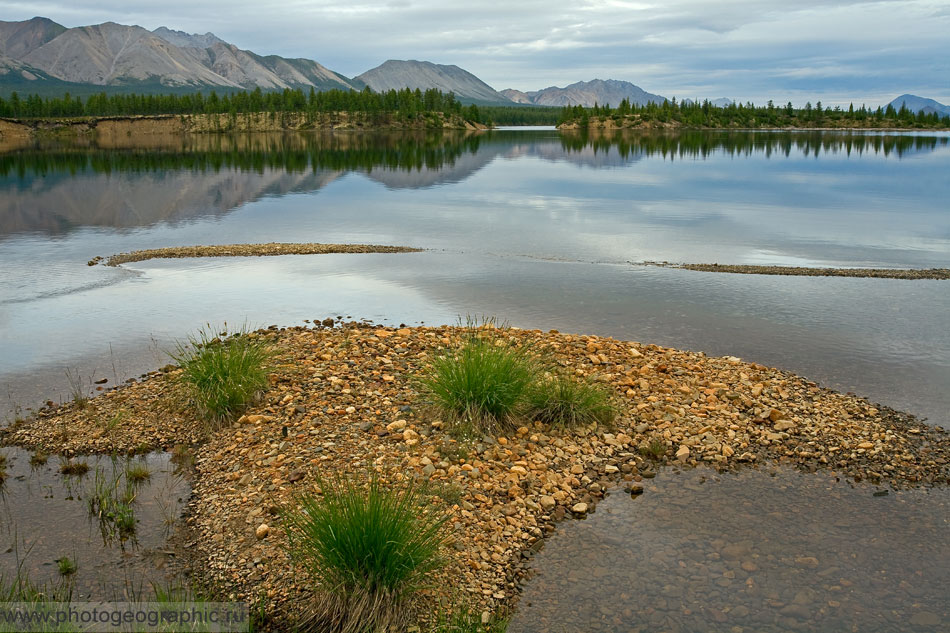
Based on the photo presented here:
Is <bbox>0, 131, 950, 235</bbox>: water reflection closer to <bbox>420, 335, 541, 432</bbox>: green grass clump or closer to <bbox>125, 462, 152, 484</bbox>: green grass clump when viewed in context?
<bbox>125, 462, 152, 484</bbox>: green grass clump

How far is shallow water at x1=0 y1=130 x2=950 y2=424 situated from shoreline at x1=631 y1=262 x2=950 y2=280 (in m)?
Answer: 0.80

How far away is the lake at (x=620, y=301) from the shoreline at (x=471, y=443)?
1.85 ft

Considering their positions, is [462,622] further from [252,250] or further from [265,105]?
[265,105]

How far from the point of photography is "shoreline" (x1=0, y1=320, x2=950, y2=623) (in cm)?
830

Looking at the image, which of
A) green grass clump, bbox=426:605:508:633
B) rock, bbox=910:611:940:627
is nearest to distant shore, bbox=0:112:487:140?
green grass clump, bbox=426:605:508:633

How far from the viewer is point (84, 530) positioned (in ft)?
28.6

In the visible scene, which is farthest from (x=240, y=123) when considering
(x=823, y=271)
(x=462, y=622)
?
(x=462, y=622)

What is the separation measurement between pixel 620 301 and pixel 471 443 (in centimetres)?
1098

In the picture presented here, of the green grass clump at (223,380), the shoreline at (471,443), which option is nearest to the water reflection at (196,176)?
the green grass clump at (223,380)

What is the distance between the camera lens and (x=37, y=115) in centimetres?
17325

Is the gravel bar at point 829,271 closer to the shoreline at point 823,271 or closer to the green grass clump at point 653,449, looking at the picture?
the shoreline at point 823,271

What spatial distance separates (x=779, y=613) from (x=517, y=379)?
16.6ft

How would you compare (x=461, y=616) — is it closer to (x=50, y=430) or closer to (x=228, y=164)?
(x=50, y=430)

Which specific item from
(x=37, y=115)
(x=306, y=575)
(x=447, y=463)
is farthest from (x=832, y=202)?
(x=37, y=115)
